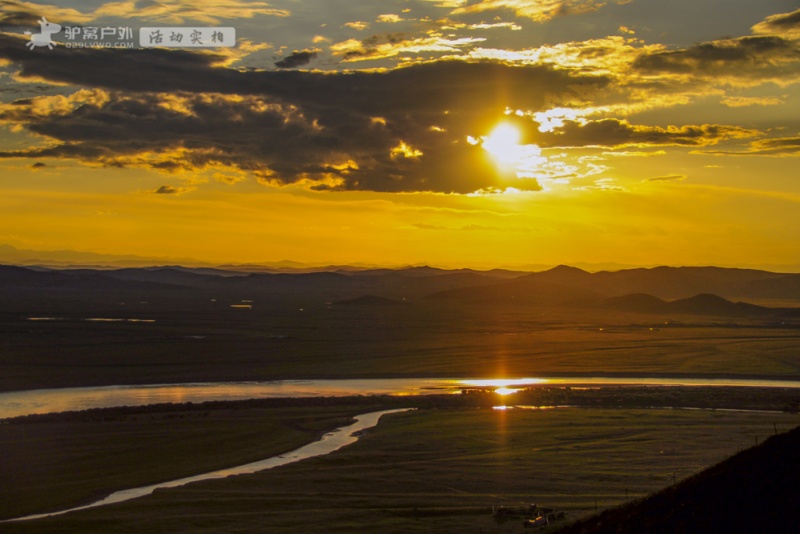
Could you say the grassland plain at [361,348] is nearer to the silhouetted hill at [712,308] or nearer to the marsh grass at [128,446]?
the marsh grass at [128,446]

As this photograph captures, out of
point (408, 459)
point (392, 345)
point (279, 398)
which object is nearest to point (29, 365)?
point (279, 398)

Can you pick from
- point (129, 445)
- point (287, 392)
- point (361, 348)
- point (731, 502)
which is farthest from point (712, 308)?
point (731, 502)

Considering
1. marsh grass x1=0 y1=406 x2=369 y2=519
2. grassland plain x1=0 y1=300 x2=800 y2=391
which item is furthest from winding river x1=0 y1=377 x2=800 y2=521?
grassland plain x1=0 y1=300 x2=800 y2=391

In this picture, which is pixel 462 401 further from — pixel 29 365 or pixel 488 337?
pixel 488 337

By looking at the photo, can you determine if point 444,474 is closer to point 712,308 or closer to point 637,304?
point 712,308

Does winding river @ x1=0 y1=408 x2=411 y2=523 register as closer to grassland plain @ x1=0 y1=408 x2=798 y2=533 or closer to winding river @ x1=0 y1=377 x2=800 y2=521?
winding river @ x1=0 y1=377 x2=800 y2=521

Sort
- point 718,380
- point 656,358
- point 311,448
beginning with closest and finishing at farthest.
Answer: point 311,448, point 718,380, point 656,358

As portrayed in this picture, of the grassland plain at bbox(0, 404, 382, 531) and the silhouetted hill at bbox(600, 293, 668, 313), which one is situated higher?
the silhouetted hill at bbox(600, 293, 668, 313)
